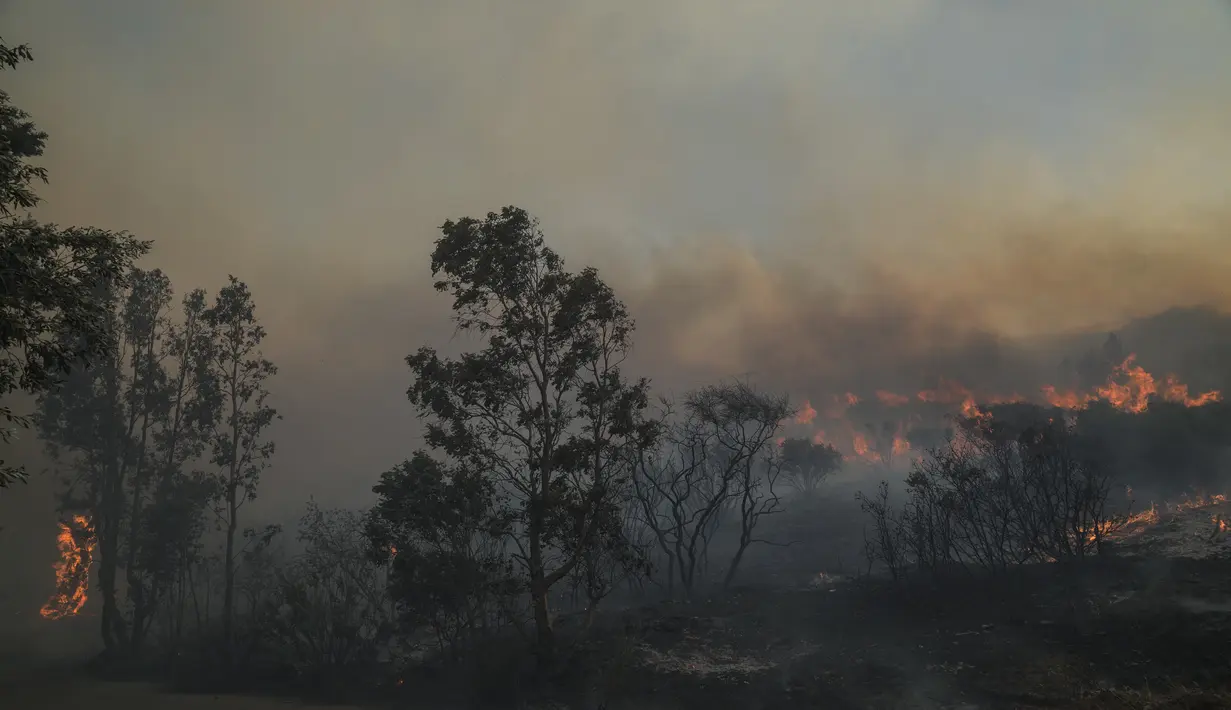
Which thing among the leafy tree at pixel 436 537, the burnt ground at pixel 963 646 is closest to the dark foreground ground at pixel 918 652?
the burnt ground at pixel 963 646

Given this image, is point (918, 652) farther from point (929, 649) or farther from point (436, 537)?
point (436, 537)

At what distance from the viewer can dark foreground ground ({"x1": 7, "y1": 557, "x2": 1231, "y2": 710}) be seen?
2125 centimetres

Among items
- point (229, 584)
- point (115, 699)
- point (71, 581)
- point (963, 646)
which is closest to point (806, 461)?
point (963, 646)

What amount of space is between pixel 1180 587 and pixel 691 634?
21.5m

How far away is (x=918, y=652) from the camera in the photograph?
1056 inches

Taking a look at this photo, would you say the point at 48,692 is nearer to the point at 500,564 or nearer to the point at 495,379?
the point at 500,564

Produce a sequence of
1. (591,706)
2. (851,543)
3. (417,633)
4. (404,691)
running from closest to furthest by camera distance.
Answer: (591,706)
(404,691)
(417,633)
(851,543)

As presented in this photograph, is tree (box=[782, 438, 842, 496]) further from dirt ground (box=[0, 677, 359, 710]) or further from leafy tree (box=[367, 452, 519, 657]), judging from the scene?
dirt ground (box=[0, 677, 359, 710])

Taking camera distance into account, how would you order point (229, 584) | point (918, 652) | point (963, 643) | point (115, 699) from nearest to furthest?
point (963, 643), point (918, 652), point (115, 699), point (229, 584)

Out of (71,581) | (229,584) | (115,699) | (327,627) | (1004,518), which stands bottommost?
(115,699)

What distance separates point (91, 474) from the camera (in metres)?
47.5

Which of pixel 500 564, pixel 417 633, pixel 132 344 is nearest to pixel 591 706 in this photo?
pixel 500 564

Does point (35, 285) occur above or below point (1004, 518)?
above

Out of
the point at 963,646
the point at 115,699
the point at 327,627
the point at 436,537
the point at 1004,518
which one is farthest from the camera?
the point at 327,627
